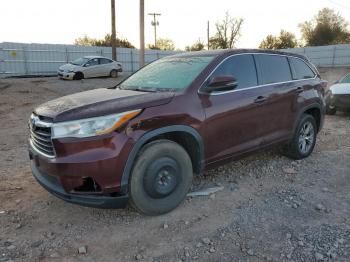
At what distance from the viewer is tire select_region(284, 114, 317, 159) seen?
214 inches

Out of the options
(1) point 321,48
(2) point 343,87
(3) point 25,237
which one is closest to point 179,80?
(3) point 25,237

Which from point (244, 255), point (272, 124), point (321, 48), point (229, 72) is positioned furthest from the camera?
point (321, 48)

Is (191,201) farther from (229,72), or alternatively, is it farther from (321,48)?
(321,48)

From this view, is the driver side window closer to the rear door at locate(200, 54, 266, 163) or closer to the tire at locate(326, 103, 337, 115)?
the tire at locate(326, 103, 337, 115)

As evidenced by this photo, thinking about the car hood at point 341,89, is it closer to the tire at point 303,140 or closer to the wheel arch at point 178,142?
the tire at point 303,140

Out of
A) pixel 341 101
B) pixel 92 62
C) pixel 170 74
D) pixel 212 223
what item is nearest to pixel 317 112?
pixel 170 74

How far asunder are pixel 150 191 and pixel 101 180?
57cm

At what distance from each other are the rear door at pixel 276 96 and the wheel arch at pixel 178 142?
3.94 ft

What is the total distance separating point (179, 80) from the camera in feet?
13.5

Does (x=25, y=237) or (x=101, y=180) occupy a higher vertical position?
(x=101, y=180)

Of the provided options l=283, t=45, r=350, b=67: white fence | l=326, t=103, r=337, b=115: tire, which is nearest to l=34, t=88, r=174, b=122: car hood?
l=326, t=103, r=337, b=115: tire

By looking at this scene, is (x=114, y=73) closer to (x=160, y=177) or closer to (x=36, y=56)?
(x=36, y=56)

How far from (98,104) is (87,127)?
337mm

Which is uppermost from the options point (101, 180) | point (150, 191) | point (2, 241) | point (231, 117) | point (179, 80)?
point (179, 80)
